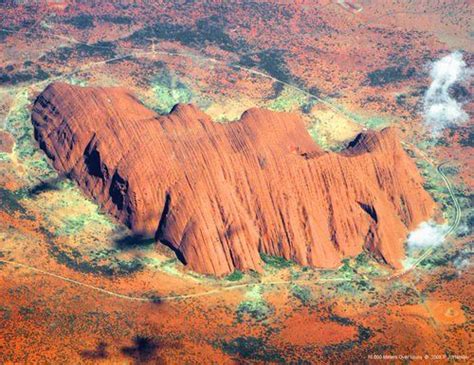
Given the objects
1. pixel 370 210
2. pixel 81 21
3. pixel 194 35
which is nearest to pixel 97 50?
pixel 81 21

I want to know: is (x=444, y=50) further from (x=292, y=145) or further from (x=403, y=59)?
(x=292, y=145)

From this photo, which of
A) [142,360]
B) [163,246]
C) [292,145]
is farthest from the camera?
[292,145]

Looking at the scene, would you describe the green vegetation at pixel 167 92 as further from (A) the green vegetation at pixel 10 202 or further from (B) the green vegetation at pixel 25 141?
(A) the green vegetation at pixel 10 202

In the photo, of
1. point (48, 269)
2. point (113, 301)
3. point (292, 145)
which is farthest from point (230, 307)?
point (292, 145)

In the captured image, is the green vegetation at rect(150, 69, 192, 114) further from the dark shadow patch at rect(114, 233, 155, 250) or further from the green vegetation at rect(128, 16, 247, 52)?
the dark shadow patch at rect(114, 233, 155, 250)

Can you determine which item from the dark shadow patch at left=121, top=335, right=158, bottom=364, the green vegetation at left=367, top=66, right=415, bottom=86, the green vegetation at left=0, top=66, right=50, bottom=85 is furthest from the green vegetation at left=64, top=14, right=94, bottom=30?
the dark shadow patch at left=121, top=335, right=158, bottom=364

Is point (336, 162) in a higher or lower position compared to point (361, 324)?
higher

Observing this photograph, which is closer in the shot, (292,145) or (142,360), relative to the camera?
(142,360)
